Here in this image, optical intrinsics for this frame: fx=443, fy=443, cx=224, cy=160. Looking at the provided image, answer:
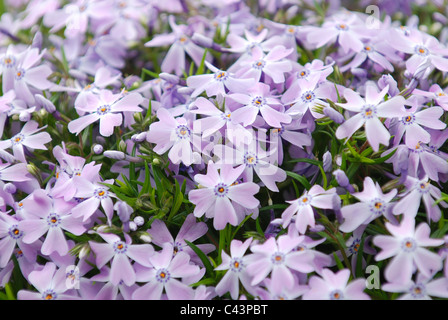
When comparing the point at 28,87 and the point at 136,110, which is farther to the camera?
the point at 28,87

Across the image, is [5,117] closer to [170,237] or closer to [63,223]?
[63,223]

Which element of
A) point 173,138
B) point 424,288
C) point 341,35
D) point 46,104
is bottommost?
point 424,288

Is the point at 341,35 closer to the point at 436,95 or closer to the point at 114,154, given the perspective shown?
the point at 436,95

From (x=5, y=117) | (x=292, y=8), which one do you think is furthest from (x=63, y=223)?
(x=292, y=8)

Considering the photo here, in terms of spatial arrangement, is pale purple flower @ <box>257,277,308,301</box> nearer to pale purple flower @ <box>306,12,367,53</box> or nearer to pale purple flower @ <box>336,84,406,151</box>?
pale purple flower @ <box>336,84,406,151</box>

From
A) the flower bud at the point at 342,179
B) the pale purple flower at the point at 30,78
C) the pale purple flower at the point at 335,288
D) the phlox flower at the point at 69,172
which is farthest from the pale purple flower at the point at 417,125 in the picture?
the pale purple flower at the point at 30,78

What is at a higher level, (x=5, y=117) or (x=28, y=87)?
(x=28, y=87)

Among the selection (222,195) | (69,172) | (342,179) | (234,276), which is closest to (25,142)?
(69,172)
